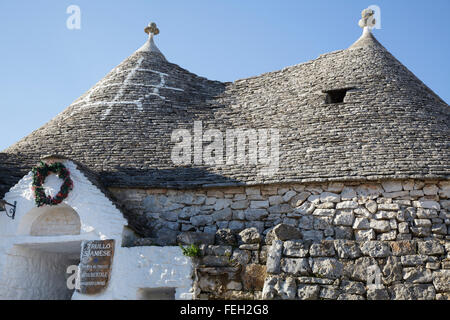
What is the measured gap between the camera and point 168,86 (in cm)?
1440

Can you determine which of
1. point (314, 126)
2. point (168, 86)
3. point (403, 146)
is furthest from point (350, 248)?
point (168, 86)

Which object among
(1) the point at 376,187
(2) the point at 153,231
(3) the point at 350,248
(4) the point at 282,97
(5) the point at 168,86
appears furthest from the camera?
(5) the point at 168,86

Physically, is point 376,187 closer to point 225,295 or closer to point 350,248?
point 350,248

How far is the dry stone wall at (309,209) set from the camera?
9.40m

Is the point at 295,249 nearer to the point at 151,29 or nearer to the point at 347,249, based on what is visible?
the point at 347,249

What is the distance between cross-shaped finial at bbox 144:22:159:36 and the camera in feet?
53.9

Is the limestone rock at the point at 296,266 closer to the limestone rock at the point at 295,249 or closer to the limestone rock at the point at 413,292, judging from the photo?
the limestone rock at the point at 295,249

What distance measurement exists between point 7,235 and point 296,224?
5.88 metres

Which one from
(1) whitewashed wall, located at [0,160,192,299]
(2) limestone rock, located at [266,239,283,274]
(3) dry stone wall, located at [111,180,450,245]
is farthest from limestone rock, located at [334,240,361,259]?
(1) whitewashed wall, located at [0,160,192,299]

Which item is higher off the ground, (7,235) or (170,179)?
(170,179)


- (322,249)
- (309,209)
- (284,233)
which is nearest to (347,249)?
(322,249)

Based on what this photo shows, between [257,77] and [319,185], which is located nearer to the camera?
[319,185]

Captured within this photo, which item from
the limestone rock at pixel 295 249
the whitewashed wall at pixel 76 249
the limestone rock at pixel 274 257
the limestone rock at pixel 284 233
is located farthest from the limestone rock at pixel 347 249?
the whitewashed wall at pixel 76 249

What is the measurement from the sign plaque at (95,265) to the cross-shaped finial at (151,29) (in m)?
8.83
